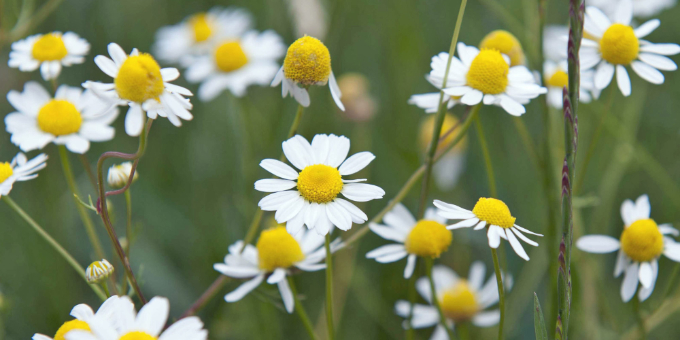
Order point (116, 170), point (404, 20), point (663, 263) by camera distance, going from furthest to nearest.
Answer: point (404, 20)
point (663, 263)
point (116, 170)

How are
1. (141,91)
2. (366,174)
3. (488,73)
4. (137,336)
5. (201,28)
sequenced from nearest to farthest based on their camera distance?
(137,336) → (141,91) → (488,73) → (366,174) → (201,28)

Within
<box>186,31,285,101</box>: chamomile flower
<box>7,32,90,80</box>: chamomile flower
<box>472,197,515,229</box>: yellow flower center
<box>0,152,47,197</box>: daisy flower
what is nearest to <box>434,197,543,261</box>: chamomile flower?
<box>472,197,515,229</box>: yellow flower center

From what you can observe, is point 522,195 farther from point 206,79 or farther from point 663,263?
point 206,79

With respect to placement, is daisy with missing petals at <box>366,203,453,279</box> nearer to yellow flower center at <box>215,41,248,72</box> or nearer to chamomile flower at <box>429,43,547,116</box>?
chamomile flower at <box>429,43,547,116</box>

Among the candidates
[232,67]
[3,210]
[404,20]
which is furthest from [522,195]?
[3,210]

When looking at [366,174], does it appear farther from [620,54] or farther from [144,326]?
[144,326]

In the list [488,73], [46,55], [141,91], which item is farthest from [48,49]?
[488,73]
